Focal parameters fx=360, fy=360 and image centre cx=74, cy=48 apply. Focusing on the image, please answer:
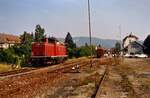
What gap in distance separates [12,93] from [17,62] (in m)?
31.1

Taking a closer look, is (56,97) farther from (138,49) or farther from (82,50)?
(138,49)

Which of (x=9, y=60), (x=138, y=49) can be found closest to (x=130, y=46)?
(x=138, y=49)

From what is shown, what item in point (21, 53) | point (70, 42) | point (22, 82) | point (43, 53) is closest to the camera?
point (22, 82)

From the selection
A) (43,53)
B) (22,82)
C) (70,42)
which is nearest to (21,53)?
(43,53)

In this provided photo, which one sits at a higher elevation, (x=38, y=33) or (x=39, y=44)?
(x=38, y=33)

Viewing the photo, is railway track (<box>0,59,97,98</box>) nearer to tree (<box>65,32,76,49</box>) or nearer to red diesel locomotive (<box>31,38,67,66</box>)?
red diesel locomotive (<box>31,38,67,66</box>)

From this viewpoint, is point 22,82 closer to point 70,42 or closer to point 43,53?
point 43,53

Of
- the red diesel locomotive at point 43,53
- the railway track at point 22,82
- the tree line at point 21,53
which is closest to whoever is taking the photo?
the railway track at point 22,82

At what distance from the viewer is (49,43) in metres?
49.8

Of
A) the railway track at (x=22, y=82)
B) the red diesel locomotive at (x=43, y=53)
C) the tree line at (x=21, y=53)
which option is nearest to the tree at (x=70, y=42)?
the tree line at (x=21, y=53)

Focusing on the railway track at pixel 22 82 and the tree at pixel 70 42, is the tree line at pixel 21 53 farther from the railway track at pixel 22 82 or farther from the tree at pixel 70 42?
the railway track at pixel 22 82

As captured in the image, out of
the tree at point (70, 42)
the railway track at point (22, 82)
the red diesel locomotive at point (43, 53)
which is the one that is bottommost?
the railway track at point (22, 82)

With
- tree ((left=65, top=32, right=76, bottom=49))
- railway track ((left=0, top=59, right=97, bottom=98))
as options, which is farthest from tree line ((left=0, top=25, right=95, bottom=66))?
railway track ((left=0, top=59, right=97, bottom=98))

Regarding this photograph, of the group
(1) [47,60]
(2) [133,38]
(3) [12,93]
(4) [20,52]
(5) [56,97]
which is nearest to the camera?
(5) [56,97]
